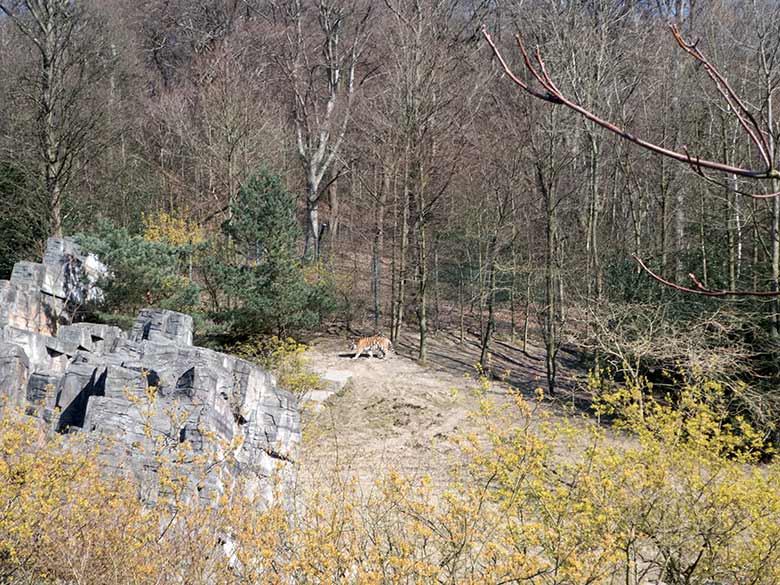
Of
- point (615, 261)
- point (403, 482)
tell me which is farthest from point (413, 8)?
point (403, 482)

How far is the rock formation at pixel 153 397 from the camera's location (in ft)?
21.4

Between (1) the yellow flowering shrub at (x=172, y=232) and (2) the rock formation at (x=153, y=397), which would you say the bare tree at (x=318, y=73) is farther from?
(2) the rock formation at (x=153, y=397)

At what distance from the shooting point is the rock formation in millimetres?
6516

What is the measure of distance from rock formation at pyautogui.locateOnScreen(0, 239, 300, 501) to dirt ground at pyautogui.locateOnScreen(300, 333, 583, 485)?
37.1 inches

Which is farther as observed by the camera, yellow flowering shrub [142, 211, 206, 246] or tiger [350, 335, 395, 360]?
yellow flowering shrub [142, 211, 206, 246]

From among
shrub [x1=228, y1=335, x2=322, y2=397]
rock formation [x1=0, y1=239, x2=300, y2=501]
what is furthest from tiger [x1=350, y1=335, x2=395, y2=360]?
rock formation [x1=0, y1=239, x2=300, y2=501]

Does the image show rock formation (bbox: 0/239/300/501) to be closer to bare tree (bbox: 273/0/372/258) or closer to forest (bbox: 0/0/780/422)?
forest (bbox: 0/0/780/422)

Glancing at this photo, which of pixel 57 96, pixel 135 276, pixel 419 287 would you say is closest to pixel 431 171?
pixel 419 287

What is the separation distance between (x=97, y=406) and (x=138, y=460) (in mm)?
1217

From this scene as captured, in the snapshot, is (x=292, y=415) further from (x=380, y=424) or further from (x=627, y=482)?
(x=627, y=482)

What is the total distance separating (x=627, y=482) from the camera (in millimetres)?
5727

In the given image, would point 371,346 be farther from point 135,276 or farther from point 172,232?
point 172,232

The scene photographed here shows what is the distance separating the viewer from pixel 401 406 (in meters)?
14.0

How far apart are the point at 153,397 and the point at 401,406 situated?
7.98 m
